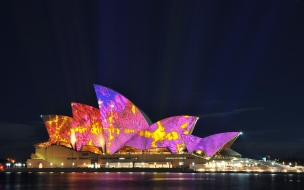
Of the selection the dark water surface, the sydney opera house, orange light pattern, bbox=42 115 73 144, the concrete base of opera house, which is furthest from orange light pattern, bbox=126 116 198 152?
the dark water surface

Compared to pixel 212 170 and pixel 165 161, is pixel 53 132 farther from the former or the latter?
pixel 212 170

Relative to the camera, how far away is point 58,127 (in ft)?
252

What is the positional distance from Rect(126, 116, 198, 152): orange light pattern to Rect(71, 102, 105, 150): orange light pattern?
5.64 m

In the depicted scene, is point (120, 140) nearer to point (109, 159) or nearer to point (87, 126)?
point (109, 159)

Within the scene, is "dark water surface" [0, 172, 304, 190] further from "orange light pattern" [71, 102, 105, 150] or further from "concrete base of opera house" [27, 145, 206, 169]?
"concrete base of opera house" [27, 145, 206, 169]

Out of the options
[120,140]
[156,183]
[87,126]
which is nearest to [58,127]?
[87,126]

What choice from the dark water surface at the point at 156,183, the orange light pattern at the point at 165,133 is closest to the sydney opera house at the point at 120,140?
the orange light pattern at the point at 165,133

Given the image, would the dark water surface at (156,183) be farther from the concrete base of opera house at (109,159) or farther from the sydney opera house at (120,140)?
the concrete base of opera house at (109,159)

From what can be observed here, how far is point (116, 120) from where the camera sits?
70.8 meters

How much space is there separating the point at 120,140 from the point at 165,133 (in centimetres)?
715

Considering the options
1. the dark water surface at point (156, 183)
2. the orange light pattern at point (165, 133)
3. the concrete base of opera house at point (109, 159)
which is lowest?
the dark water surface at point (156, 183)

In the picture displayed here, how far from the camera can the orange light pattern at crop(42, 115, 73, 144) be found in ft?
250

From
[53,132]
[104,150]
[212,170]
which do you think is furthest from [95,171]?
[212,170]

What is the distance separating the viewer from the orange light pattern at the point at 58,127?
76.1 metres
